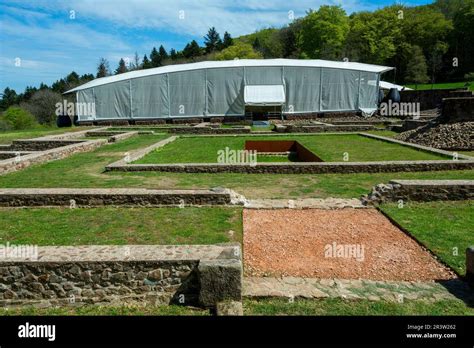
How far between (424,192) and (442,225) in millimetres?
1609

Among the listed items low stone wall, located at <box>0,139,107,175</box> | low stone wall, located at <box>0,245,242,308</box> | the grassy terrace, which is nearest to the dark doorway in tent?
low stone wall, located at <box>0,139,107,175</box>

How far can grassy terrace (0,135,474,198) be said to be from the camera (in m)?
10.1

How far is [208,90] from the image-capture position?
3600 cm

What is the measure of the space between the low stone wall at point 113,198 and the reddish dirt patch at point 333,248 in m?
1.08

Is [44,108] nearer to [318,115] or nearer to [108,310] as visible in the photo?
[318,115]

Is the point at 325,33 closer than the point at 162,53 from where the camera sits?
Yes

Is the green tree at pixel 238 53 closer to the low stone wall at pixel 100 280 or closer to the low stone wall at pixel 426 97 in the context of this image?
the low stone wall at pixel 426 97

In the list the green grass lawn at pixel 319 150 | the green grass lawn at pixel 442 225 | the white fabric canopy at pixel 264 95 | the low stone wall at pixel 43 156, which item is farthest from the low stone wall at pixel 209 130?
the green grass lawn at pixel 442 225

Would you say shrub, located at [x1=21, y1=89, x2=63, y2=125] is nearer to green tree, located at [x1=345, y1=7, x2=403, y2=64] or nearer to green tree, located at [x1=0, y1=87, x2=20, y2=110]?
green tree, located at [x1=0, y1=87, x2=20, y2=110]

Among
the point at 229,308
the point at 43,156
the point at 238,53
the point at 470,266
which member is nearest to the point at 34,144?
the point at 43,156

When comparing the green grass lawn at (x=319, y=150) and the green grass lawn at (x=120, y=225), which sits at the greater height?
the green grass lawn at (x=319, y=150)

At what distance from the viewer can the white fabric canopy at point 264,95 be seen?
114 ft
